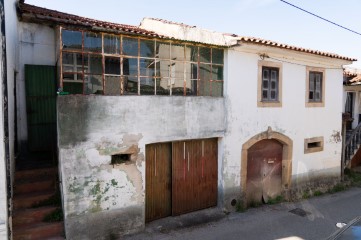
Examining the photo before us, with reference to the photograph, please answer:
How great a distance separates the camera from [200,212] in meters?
8.65

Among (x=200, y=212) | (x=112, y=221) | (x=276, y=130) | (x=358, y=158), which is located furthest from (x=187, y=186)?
(x=358, y=158)

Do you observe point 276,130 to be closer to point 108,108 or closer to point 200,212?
point 200,212

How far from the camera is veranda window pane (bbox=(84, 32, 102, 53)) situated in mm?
6688

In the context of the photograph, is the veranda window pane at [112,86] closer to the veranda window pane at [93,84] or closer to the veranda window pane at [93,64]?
the veranda window pane at [93,84]

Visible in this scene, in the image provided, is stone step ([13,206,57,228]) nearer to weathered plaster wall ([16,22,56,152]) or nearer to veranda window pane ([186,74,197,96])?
weathered plaster wall ([16,22,56,152])

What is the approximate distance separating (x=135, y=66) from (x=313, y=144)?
8187 mm

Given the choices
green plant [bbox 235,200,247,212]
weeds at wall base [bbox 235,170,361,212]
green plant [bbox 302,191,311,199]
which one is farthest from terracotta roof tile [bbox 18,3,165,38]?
green plant [bbox 302,191,311,199]

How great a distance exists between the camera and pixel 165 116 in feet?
25.1

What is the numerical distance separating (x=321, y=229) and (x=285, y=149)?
320cm

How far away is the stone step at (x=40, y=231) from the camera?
19.8 ft

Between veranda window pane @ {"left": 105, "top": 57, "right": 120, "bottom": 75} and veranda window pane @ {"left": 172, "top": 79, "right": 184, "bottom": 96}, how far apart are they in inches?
66.8

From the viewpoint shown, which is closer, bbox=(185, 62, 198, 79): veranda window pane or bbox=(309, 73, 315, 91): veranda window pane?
bbox=(185, 62, 198, 79): veranda window pane

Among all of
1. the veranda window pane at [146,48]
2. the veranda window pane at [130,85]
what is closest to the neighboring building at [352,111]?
the veranda window pane at [146,48]

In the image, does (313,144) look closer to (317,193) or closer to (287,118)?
(317,193)
